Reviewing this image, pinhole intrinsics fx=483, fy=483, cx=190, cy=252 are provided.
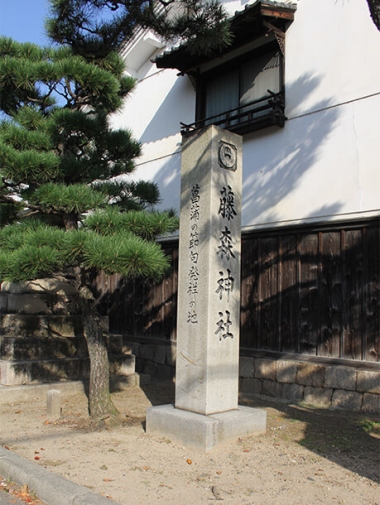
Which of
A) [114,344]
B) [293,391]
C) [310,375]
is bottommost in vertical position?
[293,391]

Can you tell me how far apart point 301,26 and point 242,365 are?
637cm

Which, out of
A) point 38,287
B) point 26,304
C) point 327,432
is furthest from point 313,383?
point 38,287

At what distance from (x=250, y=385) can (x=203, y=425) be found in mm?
3593

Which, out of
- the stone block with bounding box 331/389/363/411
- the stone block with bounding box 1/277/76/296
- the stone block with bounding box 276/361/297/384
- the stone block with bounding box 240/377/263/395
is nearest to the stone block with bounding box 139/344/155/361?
the stone block with bounding box 1/277/76/296

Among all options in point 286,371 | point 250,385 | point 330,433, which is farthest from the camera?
point 250,385

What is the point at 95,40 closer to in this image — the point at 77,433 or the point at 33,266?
the point at 33,266

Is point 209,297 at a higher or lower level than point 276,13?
lower

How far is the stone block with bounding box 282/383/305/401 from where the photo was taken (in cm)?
793

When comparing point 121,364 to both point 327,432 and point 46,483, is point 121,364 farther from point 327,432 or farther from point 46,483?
point 46,483

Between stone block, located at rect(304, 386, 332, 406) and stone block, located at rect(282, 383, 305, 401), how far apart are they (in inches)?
4.0

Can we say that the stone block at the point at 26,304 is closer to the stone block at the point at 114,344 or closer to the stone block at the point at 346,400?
the stone block at the point at 114,344

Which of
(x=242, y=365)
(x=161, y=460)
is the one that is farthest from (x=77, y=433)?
(x=242, y=365)

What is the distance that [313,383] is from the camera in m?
7.72

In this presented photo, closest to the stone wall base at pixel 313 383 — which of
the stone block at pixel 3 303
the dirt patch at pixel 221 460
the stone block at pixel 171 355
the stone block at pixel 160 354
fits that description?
the dirt patch at pixel 221 460
